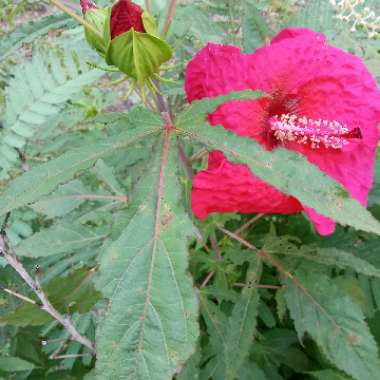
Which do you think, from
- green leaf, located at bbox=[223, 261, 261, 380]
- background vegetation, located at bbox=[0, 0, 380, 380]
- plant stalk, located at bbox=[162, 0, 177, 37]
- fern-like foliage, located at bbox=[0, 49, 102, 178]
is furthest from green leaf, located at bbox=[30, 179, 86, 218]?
plant stalk, located at bbox=[162, 0, 177, 37]

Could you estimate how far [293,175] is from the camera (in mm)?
555

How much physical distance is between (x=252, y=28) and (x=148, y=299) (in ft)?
1.84

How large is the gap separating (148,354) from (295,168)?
0.83ft

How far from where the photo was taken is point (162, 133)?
2.09ft

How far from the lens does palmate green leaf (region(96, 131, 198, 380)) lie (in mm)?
491

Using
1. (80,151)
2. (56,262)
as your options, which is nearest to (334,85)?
(80,151)

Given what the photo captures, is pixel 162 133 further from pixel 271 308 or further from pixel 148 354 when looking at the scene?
pixel 271 308

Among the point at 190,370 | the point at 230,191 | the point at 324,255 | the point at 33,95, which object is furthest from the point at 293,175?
the point at 33,95

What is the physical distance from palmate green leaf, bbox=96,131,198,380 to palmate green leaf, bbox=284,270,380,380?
0.40m

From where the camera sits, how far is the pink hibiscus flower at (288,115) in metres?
0.68

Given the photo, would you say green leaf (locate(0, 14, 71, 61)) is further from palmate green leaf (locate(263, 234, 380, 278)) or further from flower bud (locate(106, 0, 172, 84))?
palmate green leaf (locate(263, 234, 380, 278))

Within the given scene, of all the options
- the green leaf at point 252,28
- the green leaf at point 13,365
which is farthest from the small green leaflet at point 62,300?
the green leaf at point 252,28

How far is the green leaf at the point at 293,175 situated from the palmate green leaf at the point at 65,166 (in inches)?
2.4

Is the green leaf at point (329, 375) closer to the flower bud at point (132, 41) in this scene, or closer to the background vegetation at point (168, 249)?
the background vegetation at point (168, 249)
